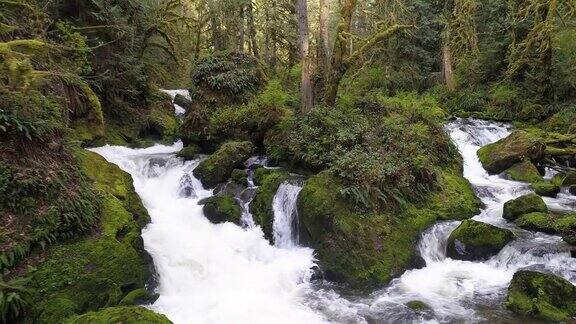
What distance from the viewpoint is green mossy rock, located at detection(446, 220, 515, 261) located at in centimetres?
914

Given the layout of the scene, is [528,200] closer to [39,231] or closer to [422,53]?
[39,231]

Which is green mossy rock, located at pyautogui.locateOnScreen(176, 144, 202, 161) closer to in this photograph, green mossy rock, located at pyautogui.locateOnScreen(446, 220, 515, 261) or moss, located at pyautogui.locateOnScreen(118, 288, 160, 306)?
moss, located at pyautogui.locateOnScreen(118, 288, 160, 306)

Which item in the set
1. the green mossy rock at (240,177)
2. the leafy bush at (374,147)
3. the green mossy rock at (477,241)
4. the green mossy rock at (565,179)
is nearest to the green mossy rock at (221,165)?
the green mossy rock at (240,177)

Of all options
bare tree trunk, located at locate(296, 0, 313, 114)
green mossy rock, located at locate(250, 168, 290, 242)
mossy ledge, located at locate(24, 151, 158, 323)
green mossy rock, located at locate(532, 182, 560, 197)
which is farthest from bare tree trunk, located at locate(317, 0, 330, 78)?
mossy ledge, located at locate(24, 151, 158, 323)

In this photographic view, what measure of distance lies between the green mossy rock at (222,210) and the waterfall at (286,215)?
1012 millimetres

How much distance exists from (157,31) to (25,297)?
15.0 metres

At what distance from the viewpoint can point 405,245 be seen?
31.8 feet

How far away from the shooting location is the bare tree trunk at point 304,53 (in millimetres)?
13609

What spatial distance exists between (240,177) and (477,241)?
6.53 metres

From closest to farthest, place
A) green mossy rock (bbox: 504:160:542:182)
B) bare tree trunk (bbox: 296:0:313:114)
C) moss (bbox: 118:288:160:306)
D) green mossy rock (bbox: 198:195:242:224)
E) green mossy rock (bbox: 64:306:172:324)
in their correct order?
green mossy rock (bbox: 64:306:172:324) < moss (bbox: 118:288:160:306) < green mossy rock (bbox: 198:195:242:224) < green mossy rock (bbox: 504:160:542:182) < bare tree trunk (bbox: 296:0:313:114)

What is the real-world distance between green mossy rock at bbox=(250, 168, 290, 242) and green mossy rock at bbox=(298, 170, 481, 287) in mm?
874

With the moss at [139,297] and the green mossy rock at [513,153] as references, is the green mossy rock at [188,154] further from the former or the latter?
the green mossy rock at [513,153]

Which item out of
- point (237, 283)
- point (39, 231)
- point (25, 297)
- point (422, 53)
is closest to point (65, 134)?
point (39, 231)

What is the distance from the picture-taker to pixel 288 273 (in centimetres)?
914
